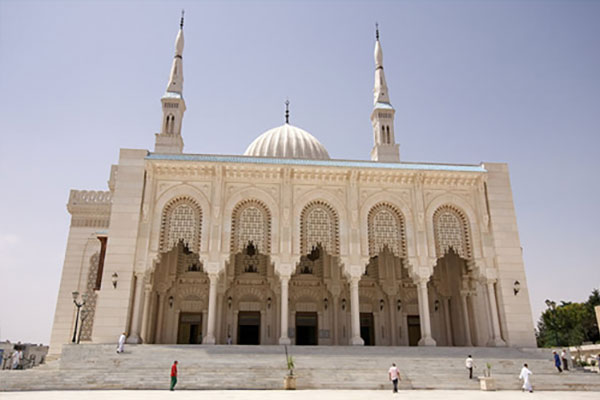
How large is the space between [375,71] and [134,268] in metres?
17.3

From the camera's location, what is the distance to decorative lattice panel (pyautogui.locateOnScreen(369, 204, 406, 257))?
19078 mm

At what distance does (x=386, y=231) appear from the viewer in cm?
1925

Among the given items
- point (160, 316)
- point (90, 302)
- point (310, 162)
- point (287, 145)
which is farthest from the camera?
point (287, 145)

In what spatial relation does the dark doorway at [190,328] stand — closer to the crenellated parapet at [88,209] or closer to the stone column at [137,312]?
the stone column at [137,312]

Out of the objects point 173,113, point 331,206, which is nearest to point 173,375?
point 331,206

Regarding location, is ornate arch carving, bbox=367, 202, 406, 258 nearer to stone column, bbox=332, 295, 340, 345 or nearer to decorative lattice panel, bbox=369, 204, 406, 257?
decorative lattice panel, bbox=369, 204, 406, 257

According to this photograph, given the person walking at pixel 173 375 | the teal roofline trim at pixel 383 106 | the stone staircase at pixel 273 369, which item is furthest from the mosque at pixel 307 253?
the teal roofline trim at pixel 383 106

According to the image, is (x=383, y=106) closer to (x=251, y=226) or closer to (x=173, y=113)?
(x=251, y=226)

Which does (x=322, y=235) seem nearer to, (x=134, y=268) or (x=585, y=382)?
(x=134, y=268)

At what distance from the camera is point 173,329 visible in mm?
20609

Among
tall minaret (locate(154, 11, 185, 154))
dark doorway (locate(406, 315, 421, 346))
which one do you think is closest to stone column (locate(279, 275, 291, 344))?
dark doorway (locate(406, 315, 421, 346))

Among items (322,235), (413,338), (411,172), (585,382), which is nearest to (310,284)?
(322,235)

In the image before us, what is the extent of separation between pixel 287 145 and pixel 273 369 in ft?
50.7

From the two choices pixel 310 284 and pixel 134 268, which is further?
pixel 310 284
